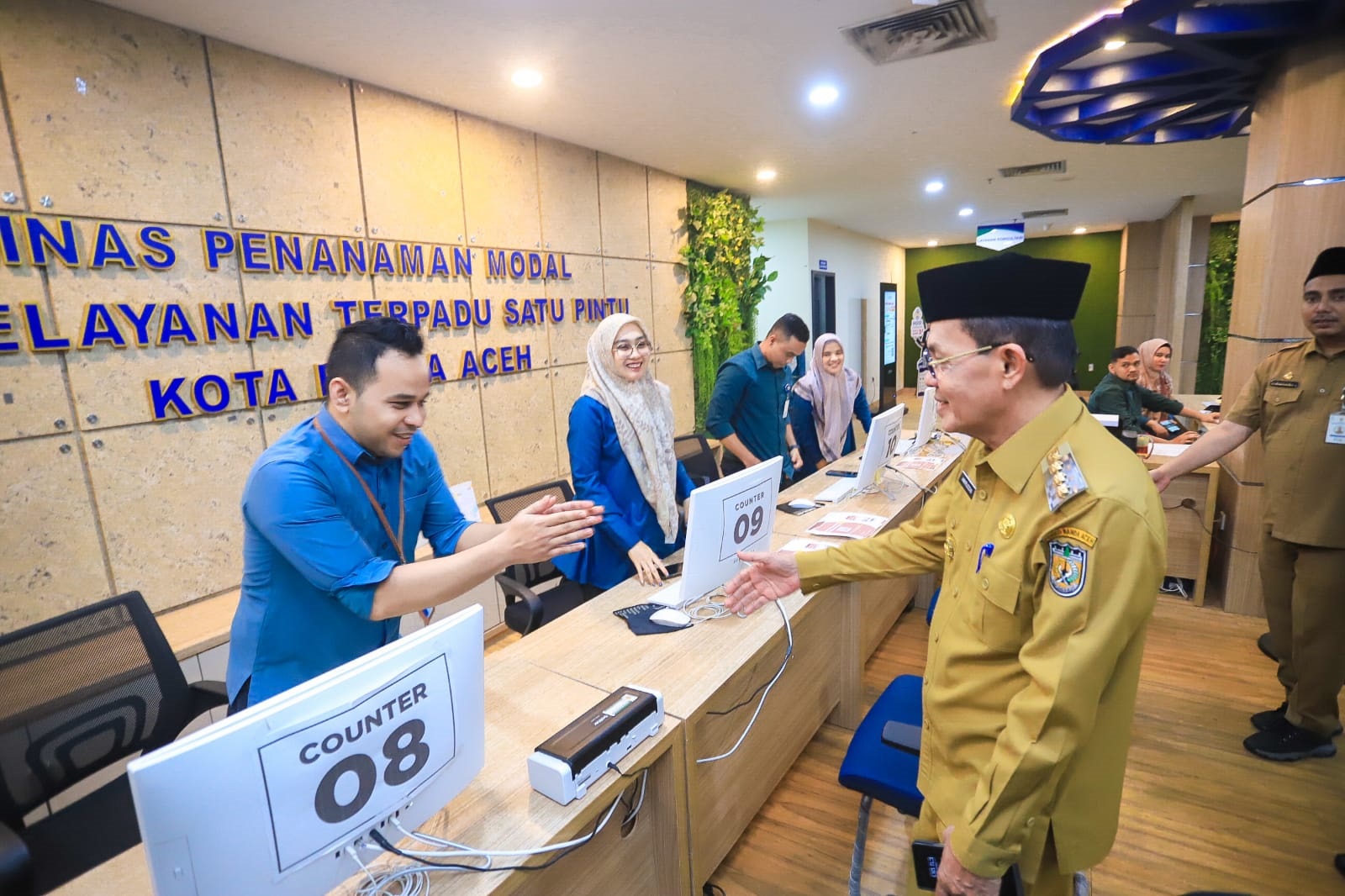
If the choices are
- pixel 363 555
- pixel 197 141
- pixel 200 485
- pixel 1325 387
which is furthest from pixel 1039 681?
pixel 197 141

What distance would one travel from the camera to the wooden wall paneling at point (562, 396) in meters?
4.62

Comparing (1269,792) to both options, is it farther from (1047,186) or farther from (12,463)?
(1047,186)

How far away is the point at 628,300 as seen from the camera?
5.30m

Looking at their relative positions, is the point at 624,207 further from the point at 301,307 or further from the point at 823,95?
the point at 301,307

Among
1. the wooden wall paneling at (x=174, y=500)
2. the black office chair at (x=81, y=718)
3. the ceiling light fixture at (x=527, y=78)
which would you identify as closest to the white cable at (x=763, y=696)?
the black office chair at (x=81, y=718)

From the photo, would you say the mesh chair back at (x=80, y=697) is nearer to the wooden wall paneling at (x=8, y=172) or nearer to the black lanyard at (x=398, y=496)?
the black lanyard at (x=398, y=496)

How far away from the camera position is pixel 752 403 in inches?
147

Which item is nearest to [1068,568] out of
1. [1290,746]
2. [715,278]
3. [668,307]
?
[1290,746]

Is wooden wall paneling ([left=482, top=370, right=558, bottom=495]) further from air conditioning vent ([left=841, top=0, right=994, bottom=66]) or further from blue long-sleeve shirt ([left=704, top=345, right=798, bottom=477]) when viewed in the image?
air conditioning vent ([left=841, top=0, right=994, bottom=66])

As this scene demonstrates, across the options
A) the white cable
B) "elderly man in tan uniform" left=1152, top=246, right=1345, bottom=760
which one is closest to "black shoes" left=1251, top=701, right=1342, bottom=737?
"elderly man in tan uniform" left=1152, top=246, right=1345, bottom=760

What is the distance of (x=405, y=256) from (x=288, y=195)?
638 millimetres

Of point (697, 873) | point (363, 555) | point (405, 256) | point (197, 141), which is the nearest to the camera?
point (363, 555)

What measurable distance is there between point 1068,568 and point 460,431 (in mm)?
3547

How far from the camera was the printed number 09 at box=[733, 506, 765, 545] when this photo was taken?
183 centimetres
